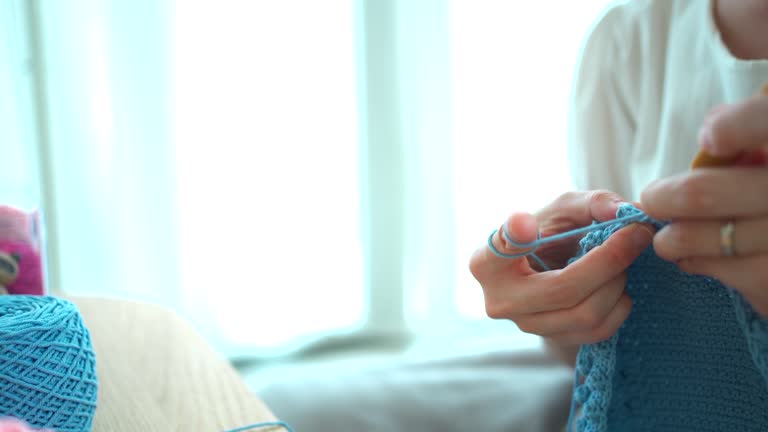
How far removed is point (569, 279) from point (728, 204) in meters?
0.16

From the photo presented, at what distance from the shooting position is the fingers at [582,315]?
0.54 meters

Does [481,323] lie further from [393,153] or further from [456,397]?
[456,397]

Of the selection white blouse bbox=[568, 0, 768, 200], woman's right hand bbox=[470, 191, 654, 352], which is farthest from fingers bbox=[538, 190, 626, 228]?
white blouse bbox=[568, 0, 768, 200]

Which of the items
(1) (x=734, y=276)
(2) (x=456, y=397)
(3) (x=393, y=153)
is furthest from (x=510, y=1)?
(1) (x=734, y=276)

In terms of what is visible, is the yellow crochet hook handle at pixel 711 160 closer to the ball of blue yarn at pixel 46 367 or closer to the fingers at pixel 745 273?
the fingers at pixel 745 273

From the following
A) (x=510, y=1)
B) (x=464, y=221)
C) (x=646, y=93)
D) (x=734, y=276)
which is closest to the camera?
(x=734, y=276)

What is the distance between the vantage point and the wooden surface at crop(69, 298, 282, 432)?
0.59 metres

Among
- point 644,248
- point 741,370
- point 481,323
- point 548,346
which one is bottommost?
point 481,323

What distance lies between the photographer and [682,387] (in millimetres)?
619

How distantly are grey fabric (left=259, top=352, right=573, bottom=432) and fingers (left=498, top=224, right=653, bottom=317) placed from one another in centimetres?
50

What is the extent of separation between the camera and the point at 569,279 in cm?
53

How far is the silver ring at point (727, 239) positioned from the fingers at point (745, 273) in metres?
0.01

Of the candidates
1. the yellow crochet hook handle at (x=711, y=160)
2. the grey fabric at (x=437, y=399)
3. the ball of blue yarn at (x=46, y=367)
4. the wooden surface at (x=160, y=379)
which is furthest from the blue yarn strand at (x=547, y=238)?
the grey fabric at (x=437, y=399)

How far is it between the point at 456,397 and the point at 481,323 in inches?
40.8
